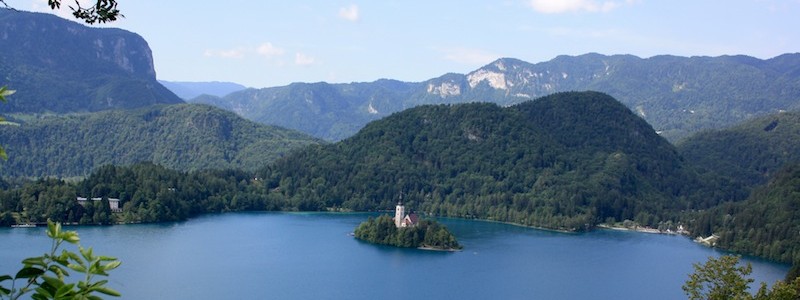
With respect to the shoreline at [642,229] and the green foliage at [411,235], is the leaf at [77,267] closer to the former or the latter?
A: the green foliage at [411,235]

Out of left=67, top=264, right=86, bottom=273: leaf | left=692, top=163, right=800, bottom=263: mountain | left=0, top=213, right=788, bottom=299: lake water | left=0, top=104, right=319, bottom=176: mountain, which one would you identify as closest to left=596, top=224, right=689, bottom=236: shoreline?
left=692, top=163, right=800, bottom=263: mountain

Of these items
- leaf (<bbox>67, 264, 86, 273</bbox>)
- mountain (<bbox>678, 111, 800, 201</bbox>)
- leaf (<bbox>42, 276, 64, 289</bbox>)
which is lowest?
leaf (<bbox>42, 276, 64, 289</bbox>)

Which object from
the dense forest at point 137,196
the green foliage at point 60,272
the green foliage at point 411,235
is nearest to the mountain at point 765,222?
the green foliage at point 411,235

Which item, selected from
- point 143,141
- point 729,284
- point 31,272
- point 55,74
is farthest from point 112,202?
Result: point 55,74

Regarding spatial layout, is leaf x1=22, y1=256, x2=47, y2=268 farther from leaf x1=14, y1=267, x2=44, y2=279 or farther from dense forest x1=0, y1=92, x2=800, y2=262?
dense forest x1=0, y1=92, x2=800, y2=262

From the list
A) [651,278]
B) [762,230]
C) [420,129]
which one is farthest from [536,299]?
[420,129]

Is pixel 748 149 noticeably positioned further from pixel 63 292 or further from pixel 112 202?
pixel 63 292
